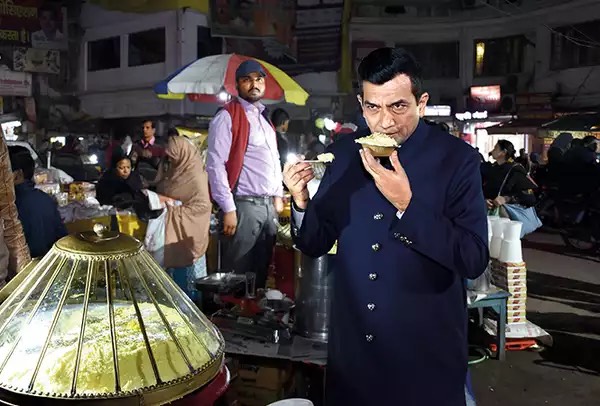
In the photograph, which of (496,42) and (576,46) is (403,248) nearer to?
(576,46)

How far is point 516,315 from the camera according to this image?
18.5 ft

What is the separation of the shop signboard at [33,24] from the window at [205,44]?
23.7 feet

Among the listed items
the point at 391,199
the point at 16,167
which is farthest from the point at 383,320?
the point at 16,167

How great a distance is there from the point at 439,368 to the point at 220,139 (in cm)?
331

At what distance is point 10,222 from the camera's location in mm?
2910

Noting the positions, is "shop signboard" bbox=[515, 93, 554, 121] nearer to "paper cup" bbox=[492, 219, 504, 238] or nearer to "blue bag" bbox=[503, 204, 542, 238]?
"blue bag" bbox=[503, 204, 542, 238]

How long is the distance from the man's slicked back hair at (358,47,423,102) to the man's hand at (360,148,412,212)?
282mm

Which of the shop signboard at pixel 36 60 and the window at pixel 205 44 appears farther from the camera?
the shop signboard at pixel 36 60

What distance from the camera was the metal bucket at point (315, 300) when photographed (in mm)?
3664

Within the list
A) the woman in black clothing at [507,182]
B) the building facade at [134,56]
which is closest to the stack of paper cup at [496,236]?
the woman in black clothing at [507,182]

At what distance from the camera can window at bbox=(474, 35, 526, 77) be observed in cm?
2327

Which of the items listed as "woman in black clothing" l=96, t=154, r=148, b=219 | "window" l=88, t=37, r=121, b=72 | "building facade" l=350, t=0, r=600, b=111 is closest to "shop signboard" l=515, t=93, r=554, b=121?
"building facade" l=350, t=0, r=600, b=111

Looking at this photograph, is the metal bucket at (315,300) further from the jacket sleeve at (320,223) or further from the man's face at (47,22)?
the man's face at (47,22)

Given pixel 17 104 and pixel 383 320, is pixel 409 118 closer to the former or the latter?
pixel 383 320
